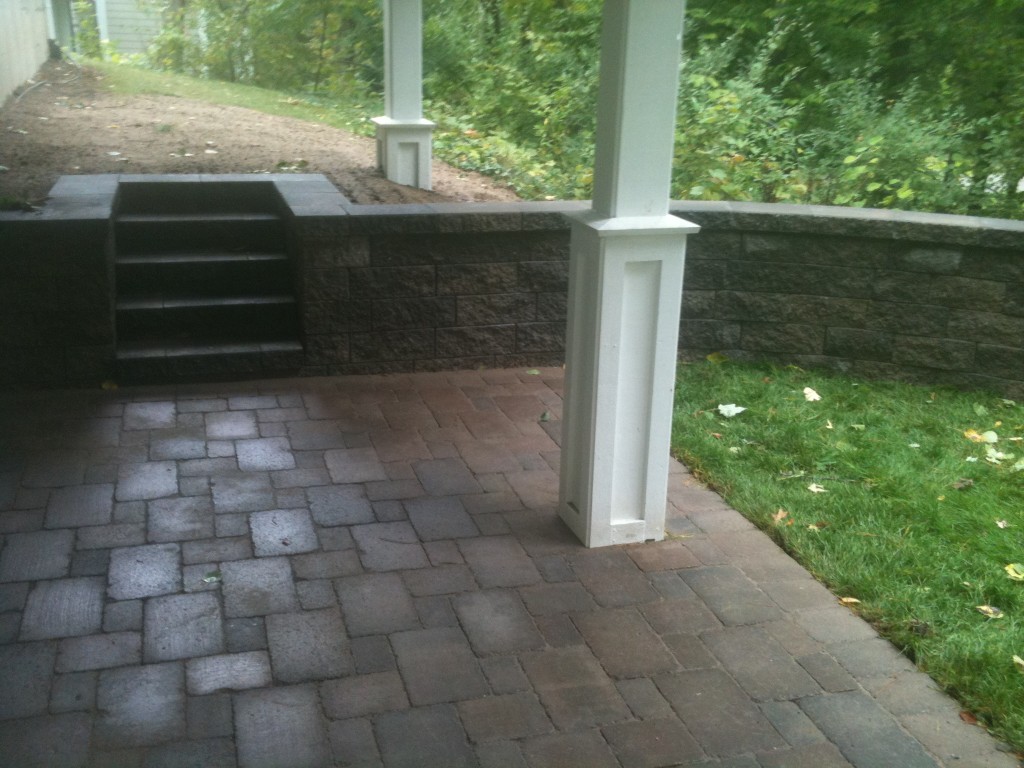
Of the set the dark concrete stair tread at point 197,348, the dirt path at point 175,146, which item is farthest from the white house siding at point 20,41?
the dark concrete stair tread at point 197,348

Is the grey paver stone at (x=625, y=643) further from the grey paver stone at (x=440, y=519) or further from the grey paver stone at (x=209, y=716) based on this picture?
the grey paver stone at (x=209, y=716)

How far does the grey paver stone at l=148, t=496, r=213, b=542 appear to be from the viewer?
12.8 ft

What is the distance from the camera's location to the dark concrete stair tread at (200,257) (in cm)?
605

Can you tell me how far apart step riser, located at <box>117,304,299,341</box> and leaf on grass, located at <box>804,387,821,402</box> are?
2.74m

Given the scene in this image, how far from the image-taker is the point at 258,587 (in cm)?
357

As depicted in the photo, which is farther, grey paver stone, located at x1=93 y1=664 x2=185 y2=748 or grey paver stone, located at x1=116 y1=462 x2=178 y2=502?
grey paver stone, located at x1=116 y1=462 x2=178 y2=502

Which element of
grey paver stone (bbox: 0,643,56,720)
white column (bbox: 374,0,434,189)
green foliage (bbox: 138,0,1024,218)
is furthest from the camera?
white column (bbox: 374,0,434,189)

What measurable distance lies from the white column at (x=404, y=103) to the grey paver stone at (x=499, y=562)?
420 centimetres

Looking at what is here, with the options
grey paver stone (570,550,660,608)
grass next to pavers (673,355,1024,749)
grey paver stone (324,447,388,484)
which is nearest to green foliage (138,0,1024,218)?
grass next to pavers (673,355,1024,749)

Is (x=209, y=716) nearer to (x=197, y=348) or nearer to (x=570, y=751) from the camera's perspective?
(x=570, y=751)

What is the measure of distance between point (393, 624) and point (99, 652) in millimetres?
875

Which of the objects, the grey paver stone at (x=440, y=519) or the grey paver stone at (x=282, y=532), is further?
the grey paver stone at (x=440, y=519)

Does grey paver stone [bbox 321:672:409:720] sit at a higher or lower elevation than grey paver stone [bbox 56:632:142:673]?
lower

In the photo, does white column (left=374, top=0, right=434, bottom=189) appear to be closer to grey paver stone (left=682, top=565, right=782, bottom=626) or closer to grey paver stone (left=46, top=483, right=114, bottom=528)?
grey paver stone (left=46, top=483, right=114, bottom=528)
